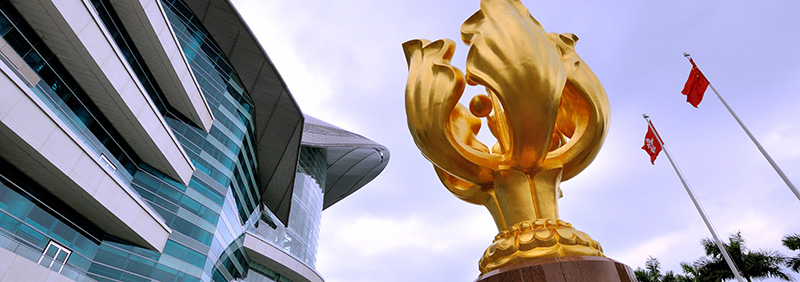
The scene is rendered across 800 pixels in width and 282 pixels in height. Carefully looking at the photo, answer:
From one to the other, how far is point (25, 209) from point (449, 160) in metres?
11.6

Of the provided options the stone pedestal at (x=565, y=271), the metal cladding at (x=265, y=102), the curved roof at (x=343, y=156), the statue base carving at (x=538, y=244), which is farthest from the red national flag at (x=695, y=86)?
the curved roof at (x=343, y=156)

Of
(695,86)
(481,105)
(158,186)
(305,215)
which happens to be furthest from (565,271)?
(305,215)

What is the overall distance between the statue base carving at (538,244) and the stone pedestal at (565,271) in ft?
0.28

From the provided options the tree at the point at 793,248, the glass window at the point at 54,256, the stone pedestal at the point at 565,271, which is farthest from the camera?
the tree at the point at 793,248

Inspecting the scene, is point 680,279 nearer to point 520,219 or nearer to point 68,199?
point 520,219

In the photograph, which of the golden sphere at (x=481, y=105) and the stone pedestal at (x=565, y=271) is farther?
the golden sphere at (x=481, y=105)

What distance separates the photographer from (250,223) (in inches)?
890

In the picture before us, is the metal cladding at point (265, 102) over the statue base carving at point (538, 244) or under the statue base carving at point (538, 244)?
over

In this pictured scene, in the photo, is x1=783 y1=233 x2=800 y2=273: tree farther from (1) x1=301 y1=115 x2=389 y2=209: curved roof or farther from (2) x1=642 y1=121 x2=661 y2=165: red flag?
(1) x1=301 y1=115 x2=389 y2=209: curved roof

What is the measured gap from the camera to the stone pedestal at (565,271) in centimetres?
256

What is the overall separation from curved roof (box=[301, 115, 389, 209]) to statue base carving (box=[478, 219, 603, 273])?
105 feet

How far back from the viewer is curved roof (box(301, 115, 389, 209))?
119 feet

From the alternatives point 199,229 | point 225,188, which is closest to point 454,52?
point 199,229

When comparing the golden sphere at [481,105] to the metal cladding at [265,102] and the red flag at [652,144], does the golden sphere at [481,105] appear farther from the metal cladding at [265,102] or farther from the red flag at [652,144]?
the metal cladding at [265,102]
